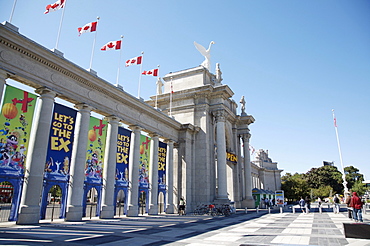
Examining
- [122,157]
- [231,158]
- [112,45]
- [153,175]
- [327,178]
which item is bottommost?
[153,175]

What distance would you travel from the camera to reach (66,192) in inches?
699

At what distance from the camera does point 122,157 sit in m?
23.3

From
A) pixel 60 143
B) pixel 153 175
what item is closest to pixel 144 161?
pixel 153 175

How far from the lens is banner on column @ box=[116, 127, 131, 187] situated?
74.8 ft

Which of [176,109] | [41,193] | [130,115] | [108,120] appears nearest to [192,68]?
[176,109]

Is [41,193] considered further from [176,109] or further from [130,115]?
[176,109]

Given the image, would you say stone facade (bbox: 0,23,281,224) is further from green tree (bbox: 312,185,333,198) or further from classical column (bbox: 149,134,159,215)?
green tree (bbox: 312,185,333,198)

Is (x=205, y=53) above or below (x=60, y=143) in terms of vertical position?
above

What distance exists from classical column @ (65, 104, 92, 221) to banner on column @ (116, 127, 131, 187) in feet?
13.6

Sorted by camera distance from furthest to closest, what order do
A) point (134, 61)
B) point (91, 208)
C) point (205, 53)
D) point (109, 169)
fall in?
1. point (205, 53)
2. point (134, 61)
3. point (109, 169)
4. point (91, 208)

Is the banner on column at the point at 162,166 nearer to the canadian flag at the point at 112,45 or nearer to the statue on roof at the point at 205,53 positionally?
the canadian flag at the point at 112,45

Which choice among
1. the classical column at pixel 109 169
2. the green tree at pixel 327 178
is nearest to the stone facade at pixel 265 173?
the green tree at pixel 327 178

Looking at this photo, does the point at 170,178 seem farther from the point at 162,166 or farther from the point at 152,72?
the point at 152,72

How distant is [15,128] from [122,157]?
9640 mm
